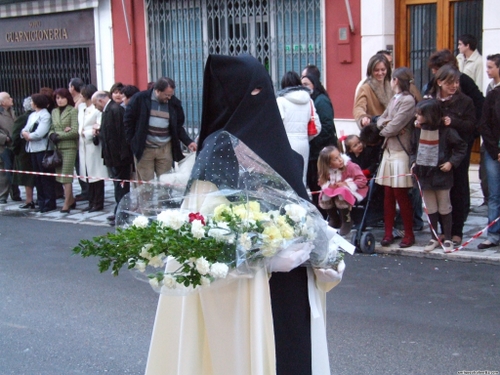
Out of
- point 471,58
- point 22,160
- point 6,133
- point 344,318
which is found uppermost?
point 471,58

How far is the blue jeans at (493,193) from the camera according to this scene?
805cm

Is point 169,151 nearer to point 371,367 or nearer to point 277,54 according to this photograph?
point 277,54

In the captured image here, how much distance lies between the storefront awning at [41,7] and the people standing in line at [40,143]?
4.66m

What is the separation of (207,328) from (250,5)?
11.0 metres

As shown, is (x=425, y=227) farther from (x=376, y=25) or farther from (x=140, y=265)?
(x=140, y=265)

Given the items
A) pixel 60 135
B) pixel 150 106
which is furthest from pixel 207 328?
pixel 60 135

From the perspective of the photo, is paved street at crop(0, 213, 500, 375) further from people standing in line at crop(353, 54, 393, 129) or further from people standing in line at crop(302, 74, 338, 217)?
people standing in line at crop(353, 54, 393, 129)

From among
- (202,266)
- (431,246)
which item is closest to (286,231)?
(202,266)

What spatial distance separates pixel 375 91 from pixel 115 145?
11.6ft

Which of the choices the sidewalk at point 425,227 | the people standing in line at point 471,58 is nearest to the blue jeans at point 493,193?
the sidewalk at point 425,227

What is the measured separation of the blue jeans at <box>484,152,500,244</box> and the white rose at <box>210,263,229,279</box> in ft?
18.5

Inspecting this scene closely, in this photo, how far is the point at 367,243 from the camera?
320 inches

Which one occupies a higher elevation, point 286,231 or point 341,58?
point 341,58

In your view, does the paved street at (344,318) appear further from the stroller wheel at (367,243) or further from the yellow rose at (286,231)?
the yellow rose at (286,231)
